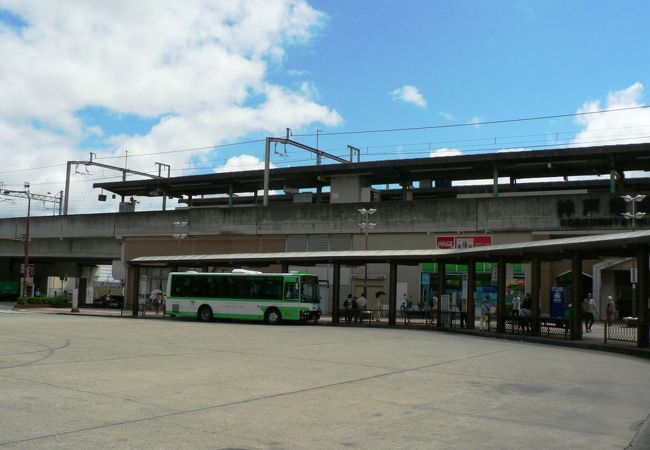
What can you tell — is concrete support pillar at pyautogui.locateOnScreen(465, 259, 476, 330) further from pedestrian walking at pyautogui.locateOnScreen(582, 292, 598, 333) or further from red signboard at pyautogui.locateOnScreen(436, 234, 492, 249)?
red signboard at pyautogui.locateOnScreen(436, 234, 492, 249)

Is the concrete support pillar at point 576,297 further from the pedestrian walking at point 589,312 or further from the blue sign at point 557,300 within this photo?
the blue sign at point 557,300

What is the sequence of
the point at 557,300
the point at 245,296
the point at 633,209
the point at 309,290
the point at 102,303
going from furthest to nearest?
the point at 102,303, the point at 557,300, the point at 633,209, the point at 245,296, the point at 309,290

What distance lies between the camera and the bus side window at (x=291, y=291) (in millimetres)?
32781

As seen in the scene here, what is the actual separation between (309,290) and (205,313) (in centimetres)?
625

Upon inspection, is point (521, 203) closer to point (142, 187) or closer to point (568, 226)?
point (568, 226)

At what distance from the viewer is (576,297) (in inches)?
894

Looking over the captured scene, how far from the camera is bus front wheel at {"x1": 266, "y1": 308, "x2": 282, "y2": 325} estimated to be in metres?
32.9

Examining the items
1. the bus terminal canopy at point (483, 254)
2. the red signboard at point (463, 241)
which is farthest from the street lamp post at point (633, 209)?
the bus terminal canopy at point (483, 254)

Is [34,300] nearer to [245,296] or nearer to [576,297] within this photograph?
[245,296]

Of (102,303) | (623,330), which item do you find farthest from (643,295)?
(102,303)

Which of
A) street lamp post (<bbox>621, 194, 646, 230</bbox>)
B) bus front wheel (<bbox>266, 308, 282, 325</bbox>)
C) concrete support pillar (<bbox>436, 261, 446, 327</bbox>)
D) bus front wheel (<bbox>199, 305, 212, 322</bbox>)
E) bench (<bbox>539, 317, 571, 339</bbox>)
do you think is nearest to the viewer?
bench (<bbox>539, 317, 571, 339</bbox>)

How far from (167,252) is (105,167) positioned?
42.0 ft

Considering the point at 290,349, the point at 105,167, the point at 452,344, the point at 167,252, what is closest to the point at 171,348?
the point at 290,349

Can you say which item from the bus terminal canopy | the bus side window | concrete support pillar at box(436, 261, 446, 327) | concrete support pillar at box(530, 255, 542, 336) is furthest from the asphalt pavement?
the bus side window
